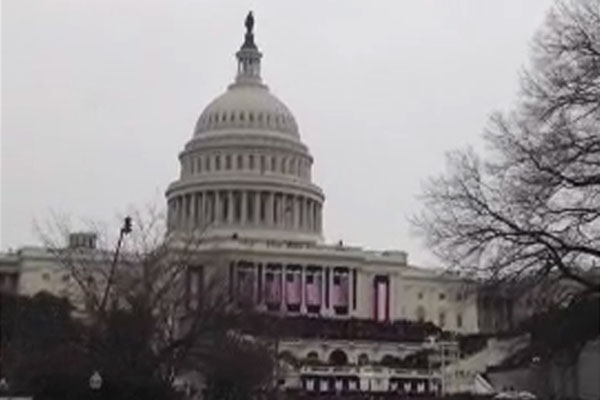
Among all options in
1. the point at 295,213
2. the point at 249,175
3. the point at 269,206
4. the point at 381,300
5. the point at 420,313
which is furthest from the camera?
the point at 420,313

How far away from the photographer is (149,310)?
4091 centimetres

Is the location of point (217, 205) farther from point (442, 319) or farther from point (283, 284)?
point (442, 319)

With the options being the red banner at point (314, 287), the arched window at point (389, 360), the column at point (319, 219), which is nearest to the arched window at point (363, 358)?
the arched window at point (389, 360)

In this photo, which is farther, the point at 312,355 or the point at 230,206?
the point at 230,206

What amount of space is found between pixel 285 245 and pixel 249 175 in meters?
10.2

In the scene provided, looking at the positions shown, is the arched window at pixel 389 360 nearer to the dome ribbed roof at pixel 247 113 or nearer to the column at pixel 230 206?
the column at pixel 230 206

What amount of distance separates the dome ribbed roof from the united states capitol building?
126 millimetres

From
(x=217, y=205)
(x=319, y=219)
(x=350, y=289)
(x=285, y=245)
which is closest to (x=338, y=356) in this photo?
(x=350, y=289)

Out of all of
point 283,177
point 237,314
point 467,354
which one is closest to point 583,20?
point 237,314

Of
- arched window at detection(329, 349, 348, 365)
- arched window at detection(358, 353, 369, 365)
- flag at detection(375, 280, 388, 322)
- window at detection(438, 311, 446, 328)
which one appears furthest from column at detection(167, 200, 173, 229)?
window at detection(438, 311, 446, 328)

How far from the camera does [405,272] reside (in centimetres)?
14700

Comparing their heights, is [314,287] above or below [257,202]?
below

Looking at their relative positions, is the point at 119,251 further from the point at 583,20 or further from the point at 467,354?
the point at 467,354

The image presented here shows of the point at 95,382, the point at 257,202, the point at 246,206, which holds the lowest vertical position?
the point at 95,382
